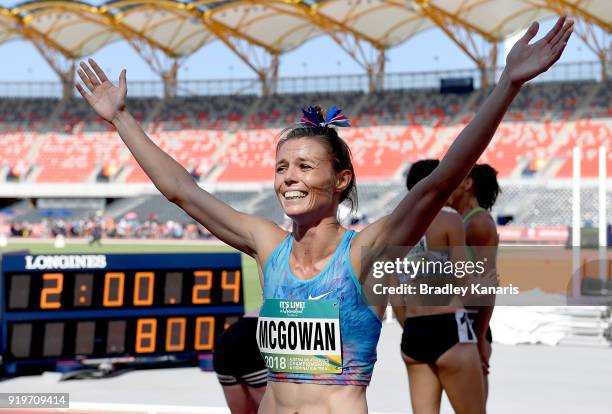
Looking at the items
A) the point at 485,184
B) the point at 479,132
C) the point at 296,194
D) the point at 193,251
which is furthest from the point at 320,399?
the point at 193,251

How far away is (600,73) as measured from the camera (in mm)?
49656

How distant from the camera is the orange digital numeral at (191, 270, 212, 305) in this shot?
9.59 metres

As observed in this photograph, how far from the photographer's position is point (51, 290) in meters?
9.30

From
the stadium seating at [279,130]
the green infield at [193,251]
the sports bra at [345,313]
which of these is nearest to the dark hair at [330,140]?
the sports bra at [345,313]

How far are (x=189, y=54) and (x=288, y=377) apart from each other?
184 ft

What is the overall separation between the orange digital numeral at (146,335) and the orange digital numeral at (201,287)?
51 centimetres

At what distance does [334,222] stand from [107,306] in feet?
22.8

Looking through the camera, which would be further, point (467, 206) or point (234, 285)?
point (234, 285)

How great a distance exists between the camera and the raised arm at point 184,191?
2934 millimetres

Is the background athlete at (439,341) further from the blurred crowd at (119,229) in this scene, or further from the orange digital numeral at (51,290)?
the blurred crowd at (119,229)

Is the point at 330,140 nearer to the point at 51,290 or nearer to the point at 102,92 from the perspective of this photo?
the point at 102,92

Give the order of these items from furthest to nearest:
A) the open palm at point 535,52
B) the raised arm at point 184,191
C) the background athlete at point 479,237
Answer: the background athlete at point 479,237
the raised arm at point 184,191
the open palm at point 535,52

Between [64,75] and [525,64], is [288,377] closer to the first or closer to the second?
[525,64]

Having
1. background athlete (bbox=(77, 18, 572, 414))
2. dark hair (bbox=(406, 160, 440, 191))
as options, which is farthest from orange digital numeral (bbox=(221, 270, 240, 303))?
background athlete (bbox=(77, 18, 572, 414))
